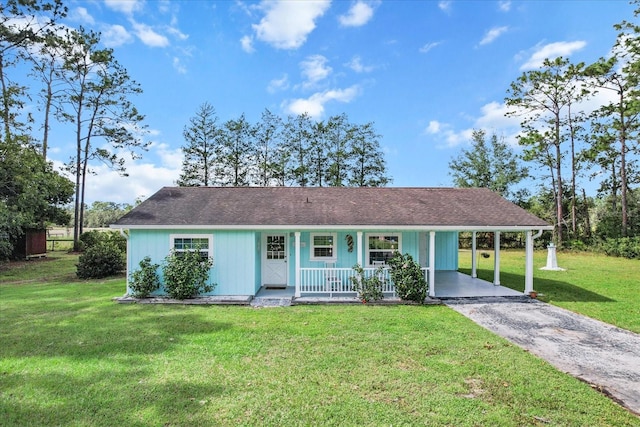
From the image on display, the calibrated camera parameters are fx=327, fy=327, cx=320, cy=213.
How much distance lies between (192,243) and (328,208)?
14.2ft

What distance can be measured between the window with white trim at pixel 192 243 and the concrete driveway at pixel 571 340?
7.00m

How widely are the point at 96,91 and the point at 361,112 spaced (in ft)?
69.5

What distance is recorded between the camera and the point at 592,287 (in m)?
11.3

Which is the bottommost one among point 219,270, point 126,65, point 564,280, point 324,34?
point 564,280

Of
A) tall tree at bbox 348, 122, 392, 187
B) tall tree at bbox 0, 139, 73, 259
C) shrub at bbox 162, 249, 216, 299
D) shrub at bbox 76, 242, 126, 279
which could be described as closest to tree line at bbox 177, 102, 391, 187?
tall tree at bbox 348, 122, 392, 187

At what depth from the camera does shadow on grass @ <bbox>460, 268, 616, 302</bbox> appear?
31.6 ft

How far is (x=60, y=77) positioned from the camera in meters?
23.8

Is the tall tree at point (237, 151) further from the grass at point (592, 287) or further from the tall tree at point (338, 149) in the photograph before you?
the grass at point (592, 287)

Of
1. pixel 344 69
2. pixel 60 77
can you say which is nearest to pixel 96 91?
pixel 60 77

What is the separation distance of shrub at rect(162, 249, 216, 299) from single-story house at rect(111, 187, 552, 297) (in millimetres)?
301

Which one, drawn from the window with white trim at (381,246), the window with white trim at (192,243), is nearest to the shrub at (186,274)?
the window with white trim at (192,243)

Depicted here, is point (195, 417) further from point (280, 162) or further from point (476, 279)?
point (280, 162)

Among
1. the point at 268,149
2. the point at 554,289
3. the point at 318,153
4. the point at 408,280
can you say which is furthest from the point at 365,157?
the point at 408,280

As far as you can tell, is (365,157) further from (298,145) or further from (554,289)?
(554,289)
